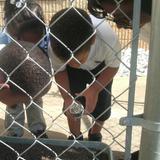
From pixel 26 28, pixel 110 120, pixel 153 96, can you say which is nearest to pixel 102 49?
pixel 26 28

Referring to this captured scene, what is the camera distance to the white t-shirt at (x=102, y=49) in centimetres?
184

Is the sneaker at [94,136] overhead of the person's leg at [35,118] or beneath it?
beneath

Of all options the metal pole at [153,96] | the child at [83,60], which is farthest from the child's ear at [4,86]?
the metal pole at [153,96]

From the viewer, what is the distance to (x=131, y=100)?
108 centimetres

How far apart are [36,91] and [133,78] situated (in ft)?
1.40

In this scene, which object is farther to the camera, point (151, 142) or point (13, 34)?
point (13, 34)

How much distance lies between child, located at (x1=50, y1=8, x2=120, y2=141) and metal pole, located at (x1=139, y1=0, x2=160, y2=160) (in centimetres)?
42

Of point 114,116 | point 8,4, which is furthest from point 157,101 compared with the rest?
point 114,116

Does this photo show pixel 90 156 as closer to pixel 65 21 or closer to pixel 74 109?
pixel 74 109

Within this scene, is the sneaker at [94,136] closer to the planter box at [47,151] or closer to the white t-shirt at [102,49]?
the white t-shirt at [102,49]

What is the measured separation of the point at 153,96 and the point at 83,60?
0.81 m

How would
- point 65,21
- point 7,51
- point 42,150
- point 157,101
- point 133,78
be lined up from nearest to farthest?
point 157,101
point 133,78
point 7,51
point 65,21
point 42,150

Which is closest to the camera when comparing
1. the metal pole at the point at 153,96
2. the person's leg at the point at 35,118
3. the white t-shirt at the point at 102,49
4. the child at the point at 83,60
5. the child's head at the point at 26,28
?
the metal pole at the point at 153,96

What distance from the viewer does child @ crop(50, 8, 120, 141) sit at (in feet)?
5.06
